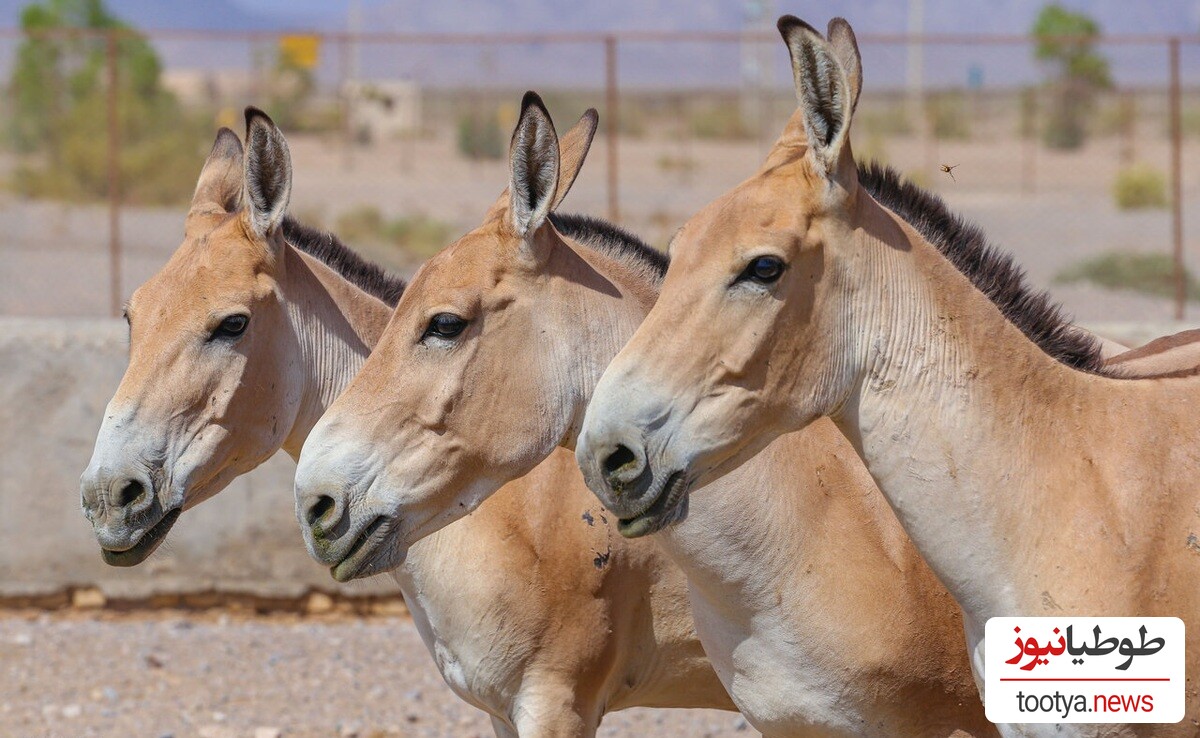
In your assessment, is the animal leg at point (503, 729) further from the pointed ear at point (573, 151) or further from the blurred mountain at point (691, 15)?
the blurred mountain at point (691, 15)

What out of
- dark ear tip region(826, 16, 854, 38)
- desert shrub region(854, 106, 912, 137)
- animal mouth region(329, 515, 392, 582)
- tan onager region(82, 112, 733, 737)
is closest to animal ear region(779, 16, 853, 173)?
dark ear tip region(826, 16, 854, 38)

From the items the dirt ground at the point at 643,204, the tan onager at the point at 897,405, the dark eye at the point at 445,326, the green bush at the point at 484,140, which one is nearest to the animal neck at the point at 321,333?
the dark eye at the point at 445,326

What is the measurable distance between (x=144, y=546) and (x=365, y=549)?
0.91m

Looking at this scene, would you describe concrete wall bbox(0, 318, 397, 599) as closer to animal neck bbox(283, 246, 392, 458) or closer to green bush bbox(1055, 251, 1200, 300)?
animal neck bbox(283, 246, 392, 458)

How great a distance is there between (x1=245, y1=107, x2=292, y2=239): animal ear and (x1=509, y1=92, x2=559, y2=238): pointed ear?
36.9 inches

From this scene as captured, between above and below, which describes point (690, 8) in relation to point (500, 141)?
above

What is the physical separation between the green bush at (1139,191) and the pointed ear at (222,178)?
989 inches

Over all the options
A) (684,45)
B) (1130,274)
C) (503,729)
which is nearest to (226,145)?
(503,729)

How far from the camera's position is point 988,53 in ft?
362

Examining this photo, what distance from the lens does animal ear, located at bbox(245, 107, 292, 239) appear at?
4.10 m

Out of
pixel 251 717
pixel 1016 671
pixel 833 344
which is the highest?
pixel 833 344

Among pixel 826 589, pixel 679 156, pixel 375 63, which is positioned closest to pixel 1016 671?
pixel 826 589

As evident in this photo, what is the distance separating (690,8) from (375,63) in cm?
8055

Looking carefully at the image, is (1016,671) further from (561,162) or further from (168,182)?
(168,182)
